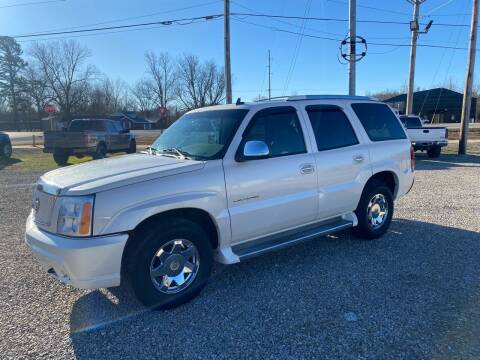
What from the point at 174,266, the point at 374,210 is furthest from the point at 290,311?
the point at 374,210

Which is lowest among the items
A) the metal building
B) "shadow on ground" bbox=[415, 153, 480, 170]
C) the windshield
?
"shadow on ground" bbox=[415, 153, 480, 170]

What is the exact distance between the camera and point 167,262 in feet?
11.1

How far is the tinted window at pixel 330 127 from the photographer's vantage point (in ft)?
14.6

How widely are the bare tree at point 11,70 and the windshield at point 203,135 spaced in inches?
3181

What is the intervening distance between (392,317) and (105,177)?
2.77 m

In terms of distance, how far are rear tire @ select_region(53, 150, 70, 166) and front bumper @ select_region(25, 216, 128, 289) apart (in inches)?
482

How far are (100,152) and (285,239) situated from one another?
13.1 m

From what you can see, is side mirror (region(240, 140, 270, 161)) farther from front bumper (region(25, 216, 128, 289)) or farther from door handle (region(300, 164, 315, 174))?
front bumper (region(25, 216, 128, 289))

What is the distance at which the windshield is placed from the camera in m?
3.77

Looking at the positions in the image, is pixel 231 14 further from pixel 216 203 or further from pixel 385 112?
pixel 216 203

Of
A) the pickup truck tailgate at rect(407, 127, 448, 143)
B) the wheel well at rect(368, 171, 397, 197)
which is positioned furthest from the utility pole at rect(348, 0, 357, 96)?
the wheel well at rect(368, 171, 397, 197)

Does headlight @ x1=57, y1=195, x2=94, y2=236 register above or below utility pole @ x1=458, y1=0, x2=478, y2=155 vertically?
below

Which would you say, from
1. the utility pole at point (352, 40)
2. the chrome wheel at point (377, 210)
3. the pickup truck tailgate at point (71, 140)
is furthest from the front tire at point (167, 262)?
the utility pole at point (352, 40)

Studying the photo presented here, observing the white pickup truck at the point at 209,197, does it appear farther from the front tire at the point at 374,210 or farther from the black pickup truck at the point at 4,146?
the black pickup truck at the point at 4,146
